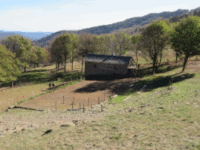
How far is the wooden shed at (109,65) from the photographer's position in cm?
4197

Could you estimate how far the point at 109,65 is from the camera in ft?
143

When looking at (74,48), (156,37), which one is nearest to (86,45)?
(74,48)

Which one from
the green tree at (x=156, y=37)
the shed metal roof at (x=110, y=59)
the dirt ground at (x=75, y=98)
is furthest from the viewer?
the shed metal roof at (x=110, y=59)

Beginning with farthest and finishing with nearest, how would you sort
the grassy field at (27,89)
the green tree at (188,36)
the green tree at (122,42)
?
the green tree at (122,42)
the green tree at (188,36)
the grassy field at (27,89)

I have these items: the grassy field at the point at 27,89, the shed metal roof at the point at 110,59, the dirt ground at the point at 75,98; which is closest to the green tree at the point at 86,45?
the grassy field at the point at 27,89

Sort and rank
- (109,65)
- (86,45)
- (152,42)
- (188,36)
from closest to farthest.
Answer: (188,36) < (152,42) < (109,65) < (86,45)

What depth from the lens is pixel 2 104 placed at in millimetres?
29469

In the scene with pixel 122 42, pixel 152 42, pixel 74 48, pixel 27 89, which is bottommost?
pixel 27 89

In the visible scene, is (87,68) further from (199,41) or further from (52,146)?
(52,146)

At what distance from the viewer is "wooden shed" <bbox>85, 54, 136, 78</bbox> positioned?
42.0 m

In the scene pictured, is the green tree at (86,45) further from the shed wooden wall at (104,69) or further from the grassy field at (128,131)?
the grassy field at (128,131)

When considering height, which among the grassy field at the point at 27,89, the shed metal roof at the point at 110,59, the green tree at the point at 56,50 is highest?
the green tree at the point at 56,50

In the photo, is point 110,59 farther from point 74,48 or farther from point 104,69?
point 74,48

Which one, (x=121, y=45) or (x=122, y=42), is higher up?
(x=122, y=42)
